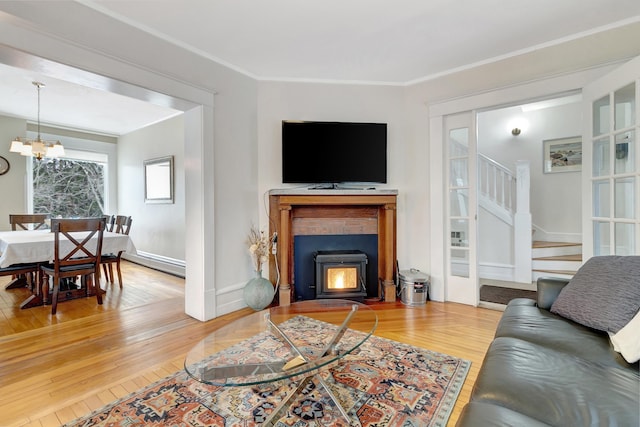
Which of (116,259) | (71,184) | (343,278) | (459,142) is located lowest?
(343,278)

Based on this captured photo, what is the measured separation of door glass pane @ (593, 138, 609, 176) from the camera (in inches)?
93.3

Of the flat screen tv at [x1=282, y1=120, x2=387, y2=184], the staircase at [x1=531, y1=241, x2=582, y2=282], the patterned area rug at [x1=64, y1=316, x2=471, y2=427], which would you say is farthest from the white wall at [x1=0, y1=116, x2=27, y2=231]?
the staircase at [x1=531, y1=241, x2=582, y2=282]

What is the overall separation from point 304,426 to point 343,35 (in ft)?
9.21

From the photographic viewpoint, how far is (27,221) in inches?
172

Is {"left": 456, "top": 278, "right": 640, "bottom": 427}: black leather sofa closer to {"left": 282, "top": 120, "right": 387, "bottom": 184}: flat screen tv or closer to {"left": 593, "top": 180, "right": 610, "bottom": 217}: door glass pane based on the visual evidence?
{"left": 593, "top": 180, "right": 610, "bottom": 217}: door glass pane

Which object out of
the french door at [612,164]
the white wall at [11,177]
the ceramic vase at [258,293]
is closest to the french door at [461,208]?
the french door at [612,164]

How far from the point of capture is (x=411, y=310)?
10.2 feet

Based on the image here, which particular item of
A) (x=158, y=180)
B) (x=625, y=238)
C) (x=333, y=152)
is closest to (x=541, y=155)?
(x=625, y=238)

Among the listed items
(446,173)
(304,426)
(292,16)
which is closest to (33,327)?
(304,426)

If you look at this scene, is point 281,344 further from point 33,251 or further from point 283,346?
point 33,251

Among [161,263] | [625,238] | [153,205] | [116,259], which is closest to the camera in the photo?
[625,238]

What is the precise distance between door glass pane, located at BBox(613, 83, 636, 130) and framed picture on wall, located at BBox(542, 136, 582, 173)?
9.43 ft

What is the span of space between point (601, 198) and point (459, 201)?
1186mm

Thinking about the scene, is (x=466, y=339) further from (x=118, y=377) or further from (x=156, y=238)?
(x=156, y=238)
